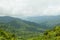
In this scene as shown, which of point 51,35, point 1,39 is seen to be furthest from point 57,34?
point 1,39

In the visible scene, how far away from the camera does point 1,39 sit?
343 feet

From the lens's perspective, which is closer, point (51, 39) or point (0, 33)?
point (51, 39)

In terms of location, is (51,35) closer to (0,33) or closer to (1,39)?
(1,39)

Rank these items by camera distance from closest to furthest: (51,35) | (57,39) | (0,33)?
1. (57,39)
2. (51,35)
3. (0,33)

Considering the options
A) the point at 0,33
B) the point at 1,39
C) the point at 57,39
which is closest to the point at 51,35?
the point at 57,39

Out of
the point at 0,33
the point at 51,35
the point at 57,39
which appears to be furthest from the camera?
the point at 0,33

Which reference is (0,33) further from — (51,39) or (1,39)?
(51,39)

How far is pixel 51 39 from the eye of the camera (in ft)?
352

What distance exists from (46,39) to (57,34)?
14044 mm

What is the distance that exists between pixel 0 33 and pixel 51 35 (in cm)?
4469

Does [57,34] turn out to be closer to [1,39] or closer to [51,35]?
[51,35]

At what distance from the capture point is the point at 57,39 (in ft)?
341

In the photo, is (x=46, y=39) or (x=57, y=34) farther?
(x=57, y=34)

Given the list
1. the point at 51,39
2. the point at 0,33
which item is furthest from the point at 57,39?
the point at 0,33
